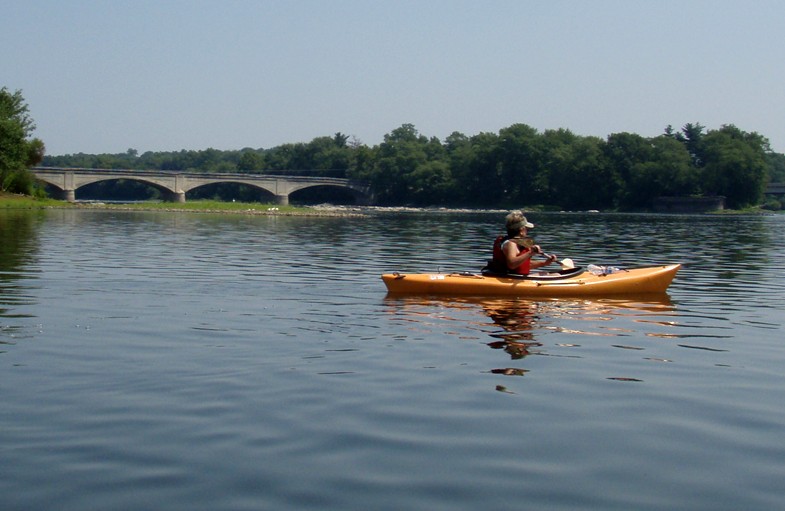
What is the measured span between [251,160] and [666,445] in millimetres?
179077

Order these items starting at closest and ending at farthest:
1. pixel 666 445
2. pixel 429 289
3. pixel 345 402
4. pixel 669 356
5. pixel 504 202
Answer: pixel 666 445 < pixel 345 402 < pixel 669 356 < pixel 429 289 < pixel 504 202

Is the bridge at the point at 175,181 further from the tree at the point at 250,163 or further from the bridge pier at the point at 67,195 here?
the tree at the point at 250,163

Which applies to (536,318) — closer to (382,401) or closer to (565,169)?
(382,401)

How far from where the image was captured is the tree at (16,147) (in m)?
67.0

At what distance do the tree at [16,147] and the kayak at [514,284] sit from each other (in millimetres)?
57458

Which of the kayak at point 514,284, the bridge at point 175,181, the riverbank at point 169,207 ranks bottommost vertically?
the riverbank at point 169,207

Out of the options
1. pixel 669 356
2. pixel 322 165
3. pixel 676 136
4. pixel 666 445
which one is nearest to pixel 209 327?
pixel 669 356

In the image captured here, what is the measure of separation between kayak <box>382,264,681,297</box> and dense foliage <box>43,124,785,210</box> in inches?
3662

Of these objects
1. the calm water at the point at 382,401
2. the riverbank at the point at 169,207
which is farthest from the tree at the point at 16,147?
the calm water at the point at 382,401

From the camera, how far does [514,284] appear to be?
16391 mm

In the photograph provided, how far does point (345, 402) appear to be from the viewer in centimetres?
838

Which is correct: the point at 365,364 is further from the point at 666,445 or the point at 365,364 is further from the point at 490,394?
the point at 666,445

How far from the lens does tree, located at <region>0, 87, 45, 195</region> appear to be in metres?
67.0

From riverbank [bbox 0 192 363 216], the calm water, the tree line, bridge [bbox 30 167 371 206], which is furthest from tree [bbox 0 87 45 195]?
the tree line
